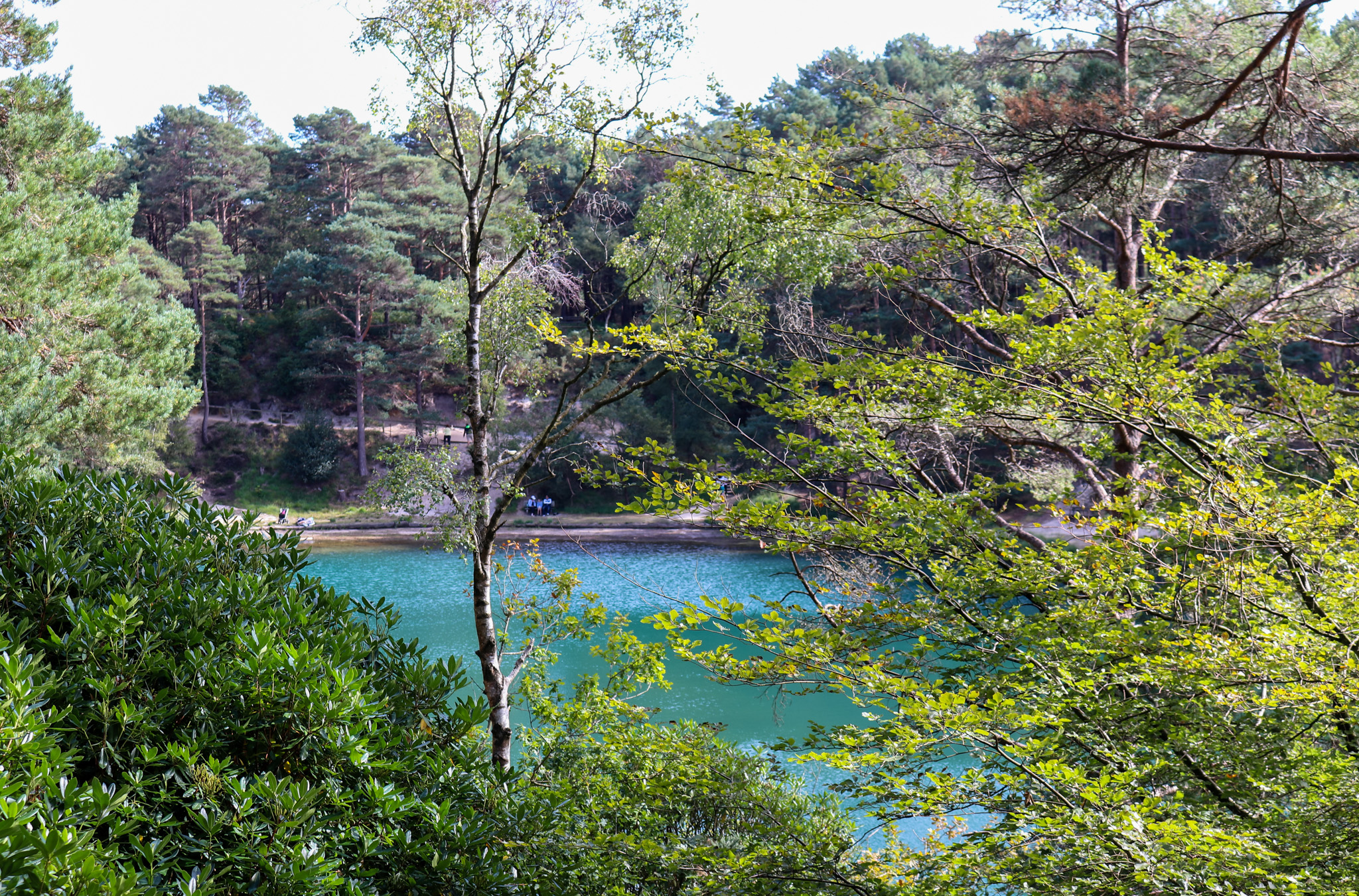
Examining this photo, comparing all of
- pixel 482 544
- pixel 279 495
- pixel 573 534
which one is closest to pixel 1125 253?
pixel 482 544

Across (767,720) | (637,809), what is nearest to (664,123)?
(637,809)

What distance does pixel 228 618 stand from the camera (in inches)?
93.9

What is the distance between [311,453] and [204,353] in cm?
498

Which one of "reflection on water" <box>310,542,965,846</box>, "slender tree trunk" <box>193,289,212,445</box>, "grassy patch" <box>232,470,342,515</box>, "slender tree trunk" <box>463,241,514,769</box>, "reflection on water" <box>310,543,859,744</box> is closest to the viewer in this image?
"slender tree trunk" <box>463,241,514,769</box>

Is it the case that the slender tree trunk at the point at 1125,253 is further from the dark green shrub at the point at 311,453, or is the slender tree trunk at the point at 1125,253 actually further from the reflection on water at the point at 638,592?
the dark green shrub at the point at 311,453

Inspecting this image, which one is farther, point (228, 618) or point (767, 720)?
point (767, 720)

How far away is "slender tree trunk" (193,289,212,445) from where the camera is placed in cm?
2616

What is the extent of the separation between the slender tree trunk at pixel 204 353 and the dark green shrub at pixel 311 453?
9.08 ft

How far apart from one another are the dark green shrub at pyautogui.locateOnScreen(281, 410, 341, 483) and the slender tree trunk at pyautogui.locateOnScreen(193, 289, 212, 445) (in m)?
2.77

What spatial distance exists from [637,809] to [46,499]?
2924 mm

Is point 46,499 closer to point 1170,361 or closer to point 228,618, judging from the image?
point 228,618

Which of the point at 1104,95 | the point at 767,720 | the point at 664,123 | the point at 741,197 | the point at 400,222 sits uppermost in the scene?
the point at 400,222

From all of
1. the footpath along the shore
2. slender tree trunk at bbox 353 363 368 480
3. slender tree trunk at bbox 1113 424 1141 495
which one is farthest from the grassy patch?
slender tree trunk at bbox 1113 424 1141 495

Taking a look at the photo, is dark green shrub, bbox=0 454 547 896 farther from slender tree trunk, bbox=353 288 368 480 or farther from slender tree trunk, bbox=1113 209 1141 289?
slender tree trunk, bbox=353 288 368 480
